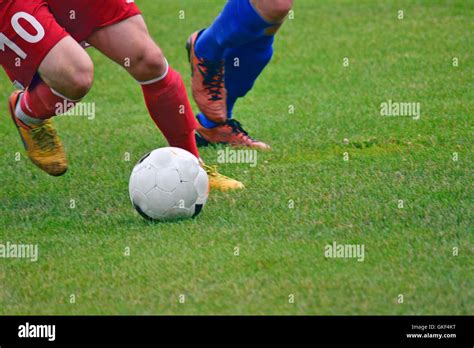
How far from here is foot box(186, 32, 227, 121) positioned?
6.28 meters

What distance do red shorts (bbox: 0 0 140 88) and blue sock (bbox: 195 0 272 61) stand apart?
2.64 feet

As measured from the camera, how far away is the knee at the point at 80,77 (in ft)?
16.3

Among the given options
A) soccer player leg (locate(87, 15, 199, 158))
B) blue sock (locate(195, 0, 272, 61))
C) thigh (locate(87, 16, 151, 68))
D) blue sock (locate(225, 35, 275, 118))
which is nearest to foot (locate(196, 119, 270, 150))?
blue sock (locate(225, 35, 275, 118))

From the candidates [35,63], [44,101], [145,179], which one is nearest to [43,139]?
[44,101]

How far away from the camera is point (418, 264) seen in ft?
13.6

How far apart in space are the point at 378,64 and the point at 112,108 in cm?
223

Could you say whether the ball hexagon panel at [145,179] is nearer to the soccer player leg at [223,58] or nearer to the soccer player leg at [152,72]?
the soccer player leg at [152,72]

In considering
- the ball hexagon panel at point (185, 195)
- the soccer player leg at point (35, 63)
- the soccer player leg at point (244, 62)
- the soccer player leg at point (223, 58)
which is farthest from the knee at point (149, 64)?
the soccer player leg at point (244, 62)

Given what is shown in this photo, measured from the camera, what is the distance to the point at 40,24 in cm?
491

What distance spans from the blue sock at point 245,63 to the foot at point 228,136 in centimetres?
22

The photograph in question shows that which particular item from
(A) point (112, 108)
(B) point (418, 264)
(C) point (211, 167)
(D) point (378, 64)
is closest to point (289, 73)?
(D) point (378, 64)

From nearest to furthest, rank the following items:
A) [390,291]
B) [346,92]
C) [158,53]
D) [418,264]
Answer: [390,291] → [418,264] → [158,53] → [346,92]
